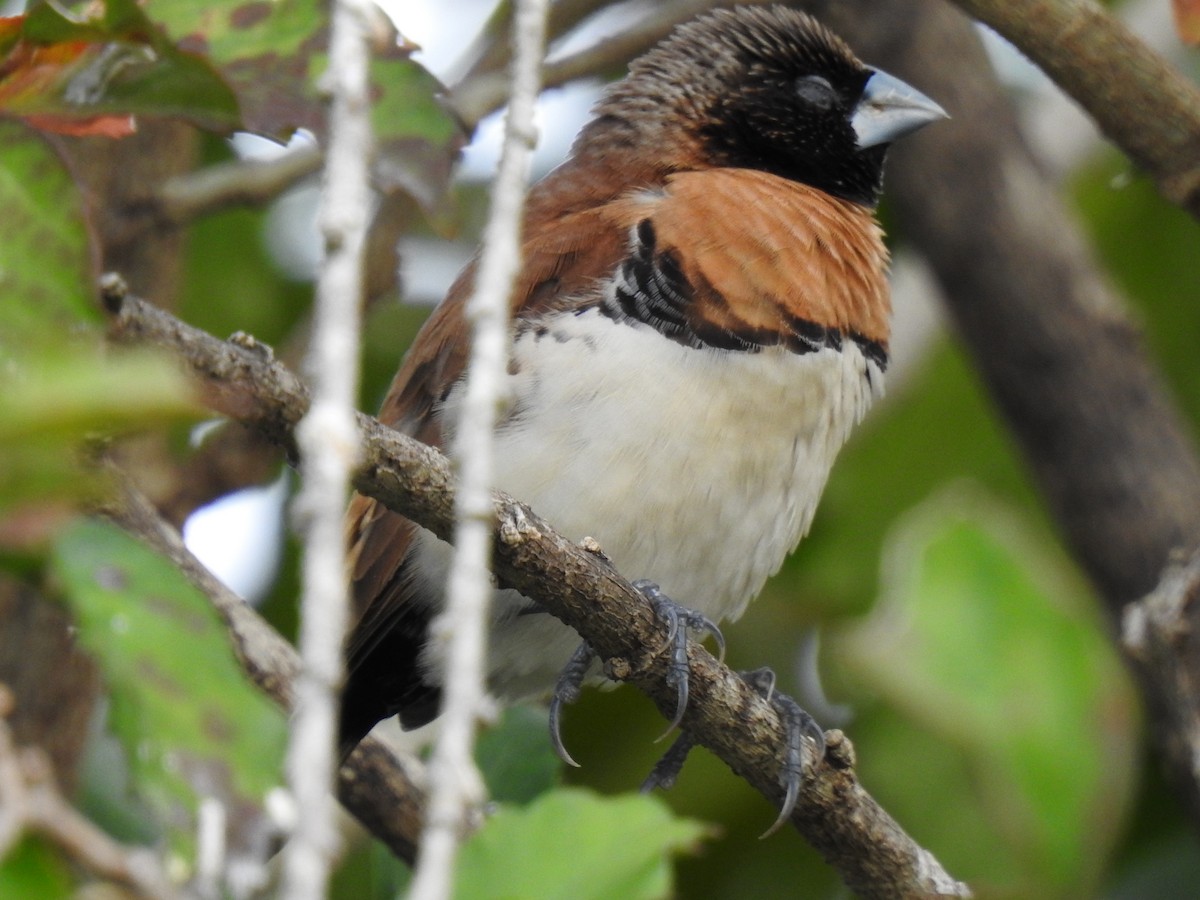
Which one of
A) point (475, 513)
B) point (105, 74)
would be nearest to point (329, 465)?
point (475, 513)

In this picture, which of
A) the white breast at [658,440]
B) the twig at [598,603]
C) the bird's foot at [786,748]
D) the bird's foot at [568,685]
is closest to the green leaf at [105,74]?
the twig at [598,603]

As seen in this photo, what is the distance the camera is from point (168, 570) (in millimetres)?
1300

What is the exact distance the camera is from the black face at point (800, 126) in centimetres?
333

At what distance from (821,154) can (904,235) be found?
97 cm

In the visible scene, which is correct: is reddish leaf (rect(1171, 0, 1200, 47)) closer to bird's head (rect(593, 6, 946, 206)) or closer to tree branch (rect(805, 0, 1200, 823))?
bird's head (rect(593, 6, 946, 206))

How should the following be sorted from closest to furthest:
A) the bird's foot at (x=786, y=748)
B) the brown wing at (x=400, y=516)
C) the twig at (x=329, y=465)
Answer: the twig at (x=329, y=465), the bird's foot at (x=786, y=748), the brown wing at (x=400, y=516)

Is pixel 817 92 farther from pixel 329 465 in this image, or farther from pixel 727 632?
pixel 329 465

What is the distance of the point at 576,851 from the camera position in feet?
5.53

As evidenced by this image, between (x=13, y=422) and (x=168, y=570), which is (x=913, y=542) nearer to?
(x=168, y=570)

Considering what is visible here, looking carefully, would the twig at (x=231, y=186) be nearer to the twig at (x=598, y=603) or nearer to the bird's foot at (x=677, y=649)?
the bird's foot at (x=677, y=649)

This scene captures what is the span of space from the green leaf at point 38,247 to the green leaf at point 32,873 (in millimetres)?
421

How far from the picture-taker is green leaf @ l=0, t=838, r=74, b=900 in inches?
40.1

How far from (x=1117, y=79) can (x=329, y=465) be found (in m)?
1.91

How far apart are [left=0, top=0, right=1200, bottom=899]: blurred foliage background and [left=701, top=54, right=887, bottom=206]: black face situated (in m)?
0.71
